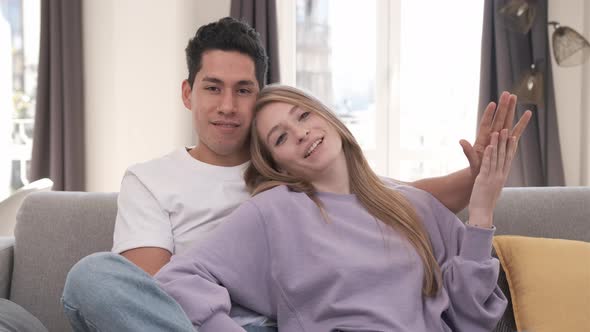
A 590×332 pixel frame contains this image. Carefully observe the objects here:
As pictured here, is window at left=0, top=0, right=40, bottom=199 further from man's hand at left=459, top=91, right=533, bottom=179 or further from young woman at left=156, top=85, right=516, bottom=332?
man's hand at left=459, top=91, right=533, bottom=179

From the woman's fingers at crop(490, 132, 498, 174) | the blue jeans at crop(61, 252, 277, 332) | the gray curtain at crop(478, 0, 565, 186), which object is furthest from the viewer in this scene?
the gray curtain at crop(478, 0, 565, 186)

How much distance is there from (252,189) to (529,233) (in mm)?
827

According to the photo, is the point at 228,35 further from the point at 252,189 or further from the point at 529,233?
the point at 529,233

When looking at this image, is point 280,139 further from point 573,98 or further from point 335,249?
point 573,98

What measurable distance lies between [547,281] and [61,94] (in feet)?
12.2

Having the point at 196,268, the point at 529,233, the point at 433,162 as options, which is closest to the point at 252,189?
the point at 196,268

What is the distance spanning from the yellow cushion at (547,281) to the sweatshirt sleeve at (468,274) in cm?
12

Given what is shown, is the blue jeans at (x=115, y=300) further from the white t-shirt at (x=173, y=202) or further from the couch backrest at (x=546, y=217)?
the couch backrest at (x=546, y=217)

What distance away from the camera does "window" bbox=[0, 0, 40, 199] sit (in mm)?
4734

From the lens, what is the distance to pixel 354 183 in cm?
181

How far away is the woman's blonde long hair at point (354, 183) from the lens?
5.51 feet

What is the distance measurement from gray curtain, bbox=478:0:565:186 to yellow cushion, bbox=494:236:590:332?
2.56 meters

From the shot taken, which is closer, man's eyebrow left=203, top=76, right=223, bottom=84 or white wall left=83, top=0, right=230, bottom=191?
man's eyebrow left=203, top=76, right=223, bottom=84

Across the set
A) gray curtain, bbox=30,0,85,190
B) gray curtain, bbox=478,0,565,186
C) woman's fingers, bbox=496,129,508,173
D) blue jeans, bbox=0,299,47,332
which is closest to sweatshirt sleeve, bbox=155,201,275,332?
blue jeans, bbox=0,299,47,332
